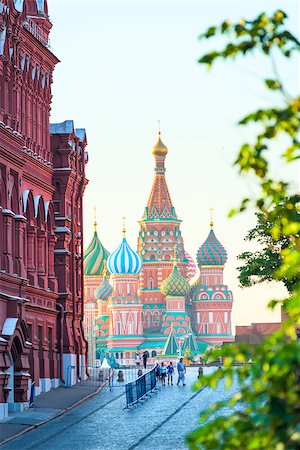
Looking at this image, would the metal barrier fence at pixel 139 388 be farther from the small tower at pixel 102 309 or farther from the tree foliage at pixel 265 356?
the small tower at pixel 102 309

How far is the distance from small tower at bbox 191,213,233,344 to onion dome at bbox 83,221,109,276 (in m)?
12.9

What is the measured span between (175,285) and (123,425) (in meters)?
135

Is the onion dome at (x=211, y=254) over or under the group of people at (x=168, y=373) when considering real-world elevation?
A: over

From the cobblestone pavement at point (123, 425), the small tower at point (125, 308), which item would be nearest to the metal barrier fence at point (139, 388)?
the cobblestone pavement at point (123, 425)

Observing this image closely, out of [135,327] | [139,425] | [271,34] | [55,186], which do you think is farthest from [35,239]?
[135,327]

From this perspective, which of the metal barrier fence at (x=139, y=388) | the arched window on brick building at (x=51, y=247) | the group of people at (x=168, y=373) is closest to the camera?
the metal barrier fence at (x=139, y=388)

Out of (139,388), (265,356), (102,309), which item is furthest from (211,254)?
(265,356)

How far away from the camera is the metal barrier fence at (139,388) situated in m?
46.8

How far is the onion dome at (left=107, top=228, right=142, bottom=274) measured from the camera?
171125mm

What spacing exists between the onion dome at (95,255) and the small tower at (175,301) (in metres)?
14.7

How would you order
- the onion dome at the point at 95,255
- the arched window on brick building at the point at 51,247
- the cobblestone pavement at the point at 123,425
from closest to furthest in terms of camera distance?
the cobblestone pavement at the point at 123,425, the arched window on brick building at the point at 51,247, the onion dome at the point at 95,255

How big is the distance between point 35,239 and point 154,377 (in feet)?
24.0

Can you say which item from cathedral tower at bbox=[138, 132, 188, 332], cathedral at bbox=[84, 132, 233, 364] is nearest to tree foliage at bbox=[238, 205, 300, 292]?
cathedral at bbox=[84, 132, 233, 364]

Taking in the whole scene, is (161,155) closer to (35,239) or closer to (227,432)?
(35,239)
